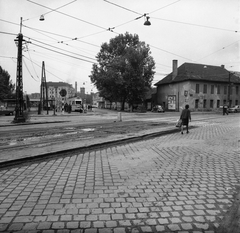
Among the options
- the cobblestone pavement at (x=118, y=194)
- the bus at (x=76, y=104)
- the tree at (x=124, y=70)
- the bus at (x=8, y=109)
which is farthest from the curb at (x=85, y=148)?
the tree at (x=124, y=70)

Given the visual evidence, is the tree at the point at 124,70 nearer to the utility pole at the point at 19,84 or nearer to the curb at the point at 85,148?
the utility pole at the point at 19,84

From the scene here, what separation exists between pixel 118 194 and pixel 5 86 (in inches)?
2449

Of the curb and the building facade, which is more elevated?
the building facade

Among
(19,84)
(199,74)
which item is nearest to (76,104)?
(19,84)

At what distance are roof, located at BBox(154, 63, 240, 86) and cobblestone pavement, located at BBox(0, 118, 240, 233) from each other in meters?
45.1

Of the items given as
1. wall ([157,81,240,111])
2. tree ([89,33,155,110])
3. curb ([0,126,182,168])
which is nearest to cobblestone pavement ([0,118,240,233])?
curb ([0,126,182,168])

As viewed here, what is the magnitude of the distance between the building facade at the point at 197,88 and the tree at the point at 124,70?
676cm

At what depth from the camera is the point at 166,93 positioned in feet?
178

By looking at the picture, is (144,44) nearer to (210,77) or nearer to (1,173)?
(210,77)

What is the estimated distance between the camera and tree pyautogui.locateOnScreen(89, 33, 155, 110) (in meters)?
45.5

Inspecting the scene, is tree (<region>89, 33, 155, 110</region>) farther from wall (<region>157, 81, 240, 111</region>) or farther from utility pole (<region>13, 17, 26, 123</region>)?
utility pole (<region>13, 17, 26, 123</region>)

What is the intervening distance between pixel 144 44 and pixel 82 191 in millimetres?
47591

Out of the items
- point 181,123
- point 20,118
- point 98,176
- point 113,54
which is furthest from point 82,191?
point 113,54

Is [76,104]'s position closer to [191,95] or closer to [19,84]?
[191,95]
